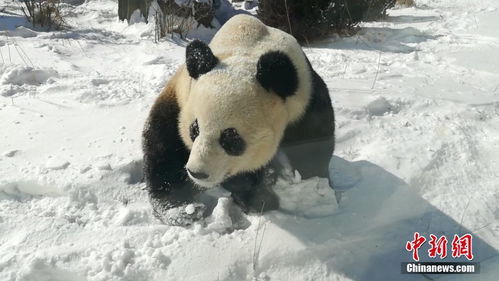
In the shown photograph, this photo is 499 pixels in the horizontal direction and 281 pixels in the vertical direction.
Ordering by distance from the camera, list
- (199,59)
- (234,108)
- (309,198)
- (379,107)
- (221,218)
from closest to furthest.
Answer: (234,108)
(199,59)
(221,218)
(309,198)
(379,107)

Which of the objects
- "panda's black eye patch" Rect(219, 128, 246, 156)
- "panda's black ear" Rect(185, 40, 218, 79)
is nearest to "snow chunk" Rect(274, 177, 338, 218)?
"panda's black eye patch" Rect(219, 128, 246, 156)

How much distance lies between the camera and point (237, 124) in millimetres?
1583

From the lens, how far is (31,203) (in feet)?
6.98

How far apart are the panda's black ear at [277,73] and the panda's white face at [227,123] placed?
1.5 inches

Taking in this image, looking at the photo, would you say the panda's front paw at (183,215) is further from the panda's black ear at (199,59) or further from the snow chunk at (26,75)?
the snow chunk at (26,75)

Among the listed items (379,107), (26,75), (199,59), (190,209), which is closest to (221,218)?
(190,209)

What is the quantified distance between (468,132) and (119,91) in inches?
110

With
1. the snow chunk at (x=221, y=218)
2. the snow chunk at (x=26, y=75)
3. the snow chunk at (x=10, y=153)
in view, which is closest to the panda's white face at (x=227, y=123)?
the snow chunk at (x=221, y=218)

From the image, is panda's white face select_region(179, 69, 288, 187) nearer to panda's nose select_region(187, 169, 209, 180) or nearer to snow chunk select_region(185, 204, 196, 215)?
panda's nose select_region(187, 169, 209, 180)

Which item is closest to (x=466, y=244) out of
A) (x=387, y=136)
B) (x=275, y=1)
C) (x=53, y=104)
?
(x=387, y=136)

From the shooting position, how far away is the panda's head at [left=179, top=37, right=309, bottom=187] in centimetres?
159

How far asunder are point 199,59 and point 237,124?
0.36 metres

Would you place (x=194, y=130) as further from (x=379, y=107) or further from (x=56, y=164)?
(x=379, y=107)

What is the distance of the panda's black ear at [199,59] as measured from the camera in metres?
1.71
